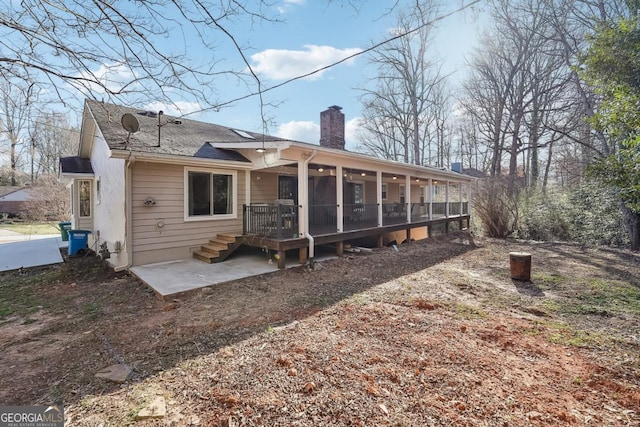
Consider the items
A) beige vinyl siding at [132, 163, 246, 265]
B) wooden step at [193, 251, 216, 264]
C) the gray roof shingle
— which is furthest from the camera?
Answer: wooden step at [193, 251, 216, 264]

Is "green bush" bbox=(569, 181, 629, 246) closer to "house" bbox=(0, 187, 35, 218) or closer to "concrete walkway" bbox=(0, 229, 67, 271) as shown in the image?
"concrete walkway" bbox=(0, 229, 67, 271)

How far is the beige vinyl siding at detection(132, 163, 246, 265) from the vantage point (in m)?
6.79

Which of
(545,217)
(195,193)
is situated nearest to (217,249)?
(195,193)

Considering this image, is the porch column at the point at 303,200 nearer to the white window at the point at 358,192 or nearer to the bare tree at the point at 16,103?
the bare tree at the point at 16,103

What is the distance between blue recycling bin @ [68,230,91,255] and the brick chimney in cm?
961

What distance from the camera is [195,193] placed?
25.4 ft

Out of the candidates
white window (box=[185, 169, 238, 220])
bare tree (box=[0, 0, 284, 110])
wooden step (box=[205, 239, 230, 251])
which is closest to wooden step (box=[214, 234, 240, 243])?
wooden step (box=[205, 239, 230, 251])

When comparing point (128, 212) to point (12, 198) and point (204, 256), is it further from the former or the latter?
point (12, 198)

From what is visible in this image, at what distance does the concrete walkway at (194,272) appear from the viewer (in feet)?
18.0

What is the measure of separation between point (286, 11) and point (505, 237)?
14370 mm

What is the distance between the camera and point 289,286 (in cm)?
590

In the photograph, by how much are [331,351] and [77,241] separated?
9.06 meters

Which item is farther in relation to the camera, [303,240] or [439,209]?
[439,209]

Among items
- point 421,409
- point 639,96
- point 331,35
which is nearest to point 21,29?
point 331,35
